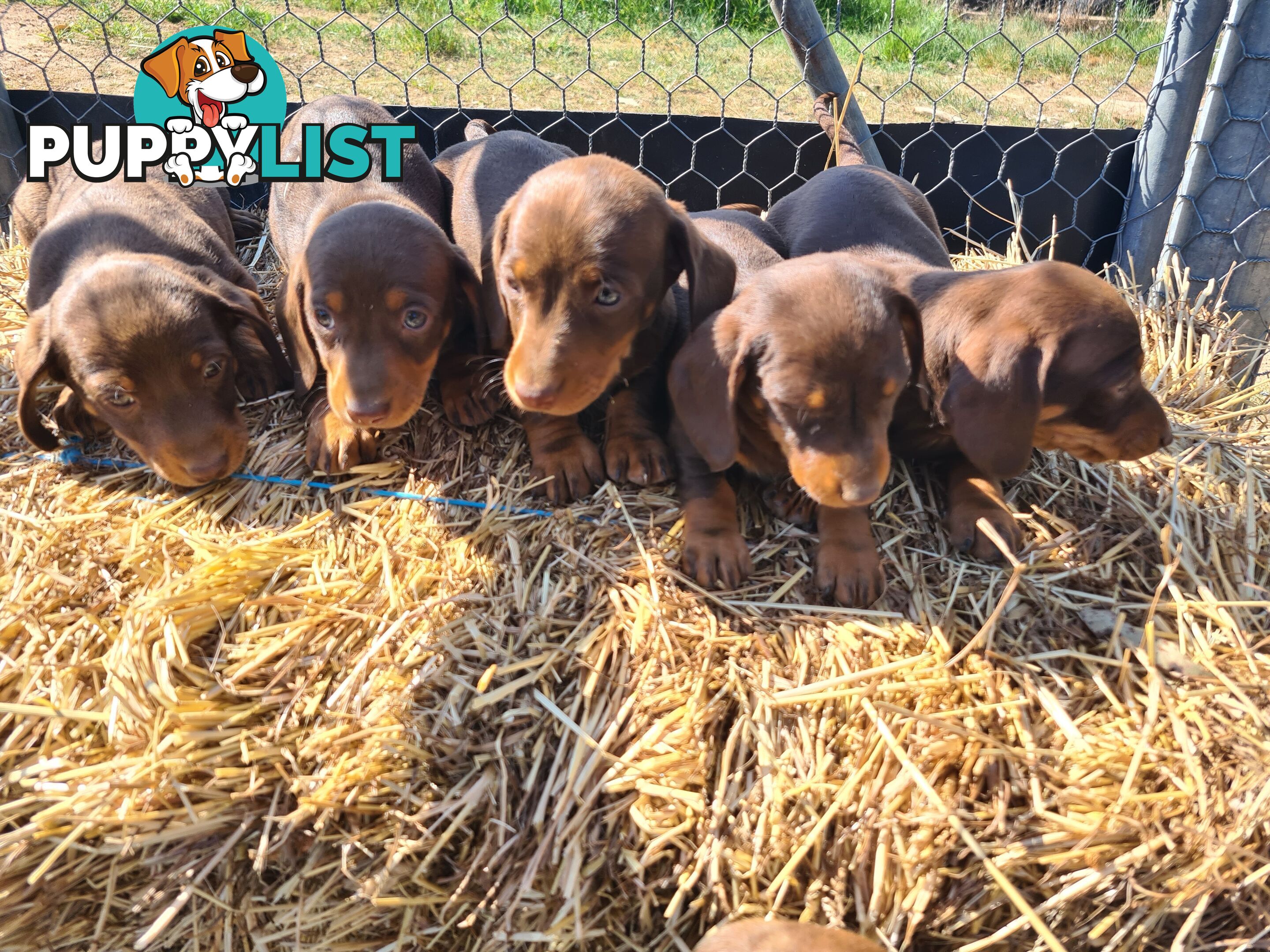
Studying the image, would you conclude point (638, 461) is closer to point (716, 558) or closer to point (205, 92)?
point (716, 558)

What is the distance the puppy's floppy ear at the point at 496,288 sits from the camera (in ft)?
8.60

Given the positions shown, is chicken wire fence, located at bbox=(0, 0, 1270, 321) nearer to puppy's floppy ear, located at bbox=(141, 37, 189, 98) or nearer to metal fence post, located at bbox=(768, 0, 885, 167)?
metal fence post, located at bbox=(768, 0, 885, 167)

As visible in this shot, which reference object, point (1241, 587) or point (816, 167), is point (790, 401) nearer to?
point (1241, 587)

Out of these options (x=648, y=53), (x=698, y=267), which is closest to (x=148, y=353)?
(x=698, y=267)

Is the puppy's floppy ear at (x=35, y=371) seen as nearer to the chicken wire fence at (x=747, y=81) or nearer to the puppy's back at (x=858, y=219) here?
the chicken wire fence at (x=747, y=81)

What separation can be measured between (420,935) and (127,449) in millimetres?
1764

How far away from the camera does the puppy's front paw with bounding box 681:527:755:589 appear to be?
7.64 ft

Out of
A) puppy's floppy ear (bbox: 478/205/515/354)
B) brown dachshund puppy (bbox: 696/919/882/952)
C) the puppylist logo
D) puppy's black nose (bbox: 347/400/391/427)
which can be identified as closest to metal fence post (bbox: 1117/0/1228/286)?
puppy's floppy ear (bbox: 478/205/515/354)

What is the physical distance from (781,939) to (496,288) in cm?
182

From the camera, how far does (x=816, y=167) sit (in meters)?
4.49

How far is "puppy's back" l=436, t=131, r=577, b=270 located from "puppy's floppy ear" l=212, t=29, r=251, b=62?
4.55ft

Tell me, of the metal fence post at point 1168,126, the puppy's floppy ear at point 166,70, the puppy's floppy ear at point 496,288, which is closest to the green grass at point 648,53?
the puppy's floppy ear at point 166,70

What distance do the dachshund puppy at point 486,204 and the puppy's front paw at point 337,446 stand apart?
291 millimetres

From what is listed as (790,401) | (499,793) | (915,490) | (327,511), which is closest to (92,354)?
(327,511)
